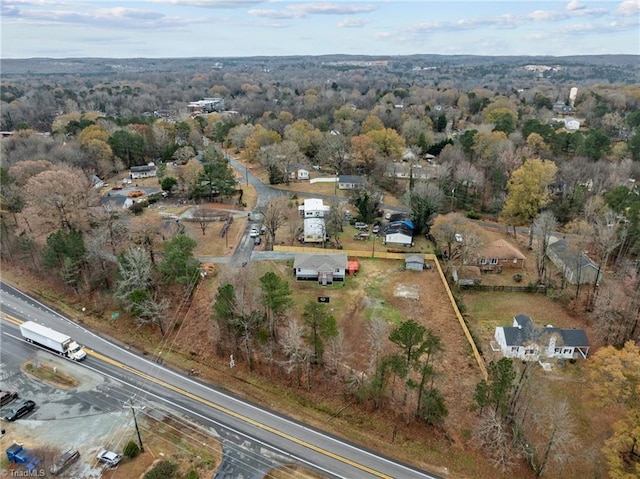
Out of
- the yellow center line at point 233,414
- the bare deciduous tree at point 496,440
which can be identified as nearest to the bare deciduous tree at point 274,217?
the yellow center line at point 233,414

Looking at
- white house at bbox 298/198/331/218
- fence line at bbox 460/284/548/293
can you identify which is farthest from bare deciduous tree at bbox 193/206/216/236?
fence line at bbox 460/284/548/293

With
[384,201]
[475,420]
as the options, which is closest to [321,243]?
[384,201]

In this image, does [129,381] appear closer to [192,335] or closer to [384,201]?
[192,335]

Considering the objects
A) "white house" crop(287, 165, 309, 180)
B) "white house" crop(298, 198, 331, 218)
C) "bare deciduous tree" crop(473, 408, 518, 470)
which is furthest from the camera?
"white house" crop(287, 165, 309, 180)

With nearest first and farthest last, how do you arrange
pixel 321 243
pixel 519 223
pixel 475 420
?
pixel 475 420
pixel 321 243
pixel 519 223

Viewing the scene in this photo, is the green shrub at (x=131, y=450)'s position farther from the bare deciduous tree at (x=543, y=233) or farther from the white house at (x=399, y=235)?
the bare deciduous tree at (x=543, y=233)

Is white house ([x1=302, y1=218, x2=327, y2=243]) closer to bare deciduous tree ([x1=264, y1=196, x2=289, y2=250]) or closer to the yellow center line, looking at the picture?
bare deciduous tree ([x1=264, y1=196, x2=289, y2=250])

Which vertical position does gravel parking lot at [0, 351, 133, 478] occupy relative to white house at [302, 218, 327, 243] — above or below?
below
